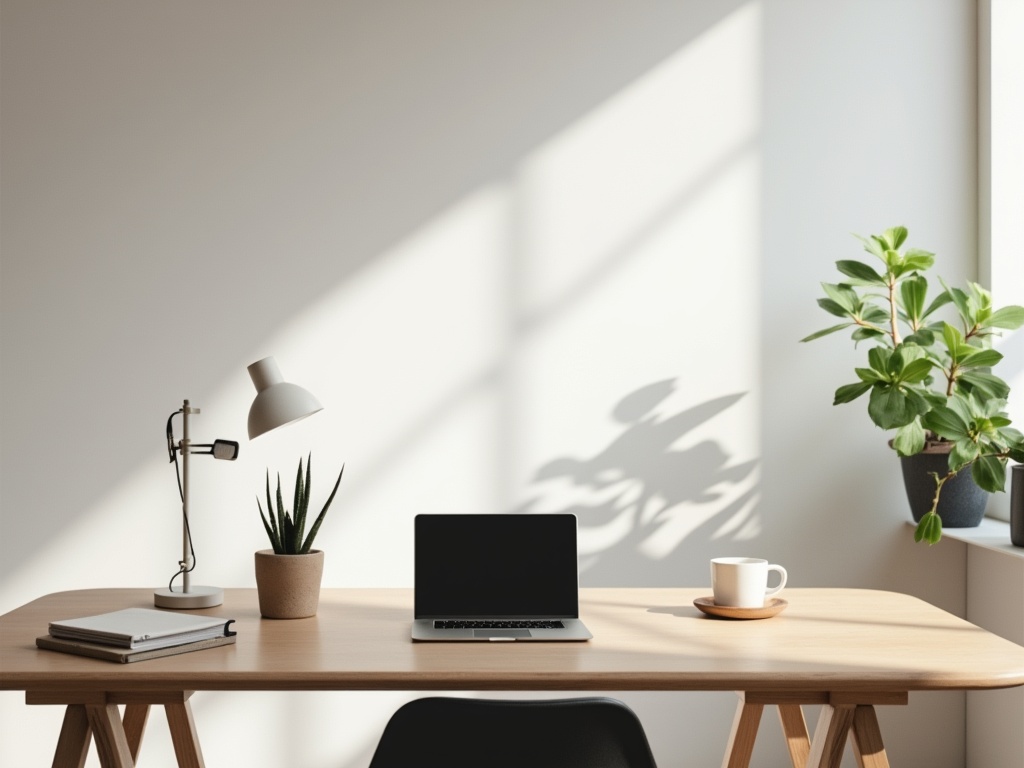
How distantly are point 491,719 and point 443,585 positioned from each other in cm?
63

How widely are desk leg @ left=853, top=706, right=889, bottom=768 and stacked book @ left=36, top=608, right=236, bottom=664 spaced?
3.35 ft

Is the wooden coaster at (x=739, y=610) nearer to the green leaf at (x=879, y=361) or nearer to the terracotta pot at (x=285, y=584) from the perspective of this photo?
the terracotta pot at (x=285, y=584)

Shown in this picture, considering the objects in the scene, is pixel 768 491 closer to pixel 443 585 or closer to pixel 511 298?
pixel 511 298

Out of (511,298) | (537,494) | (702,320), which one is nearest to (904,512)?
(702,320)

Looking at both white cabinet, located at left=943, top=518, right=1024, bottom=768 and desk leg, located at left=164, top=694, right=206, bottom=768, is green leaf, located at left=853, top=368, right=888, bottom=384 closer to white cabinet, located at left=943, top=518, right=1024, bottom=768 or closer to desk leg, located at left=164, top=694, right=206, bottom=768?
white cabinet, located at left=943, top=518, right=1024, bottom=768

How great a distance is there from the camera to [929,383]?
2652mm

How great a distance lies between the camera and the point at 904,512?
2936 millimetres

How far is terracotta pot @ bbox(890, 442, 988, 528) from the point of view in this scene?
8.84 ft

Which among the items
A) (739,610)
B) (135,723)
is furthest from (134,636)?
(739,610)

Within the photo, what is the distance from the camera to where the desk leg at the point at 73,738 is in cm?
158

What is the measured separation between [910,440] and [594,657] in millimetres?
1366

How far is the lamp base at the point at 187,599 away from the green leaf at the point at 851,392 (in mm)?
1590

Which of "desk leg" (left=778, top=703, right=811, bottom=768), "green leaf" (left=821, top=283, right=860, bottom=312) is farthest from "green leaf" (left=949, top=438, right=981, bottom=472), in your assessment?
"desk leg" (left=778, top=703, right=811, bottom=768)

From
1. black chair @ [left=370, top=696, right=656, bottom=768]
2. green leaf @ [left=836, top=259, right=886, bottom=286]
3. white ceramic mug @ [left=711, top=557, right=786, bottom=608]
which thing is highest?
green leaf @ [left=836, top=259, right=886, bottom=286]
